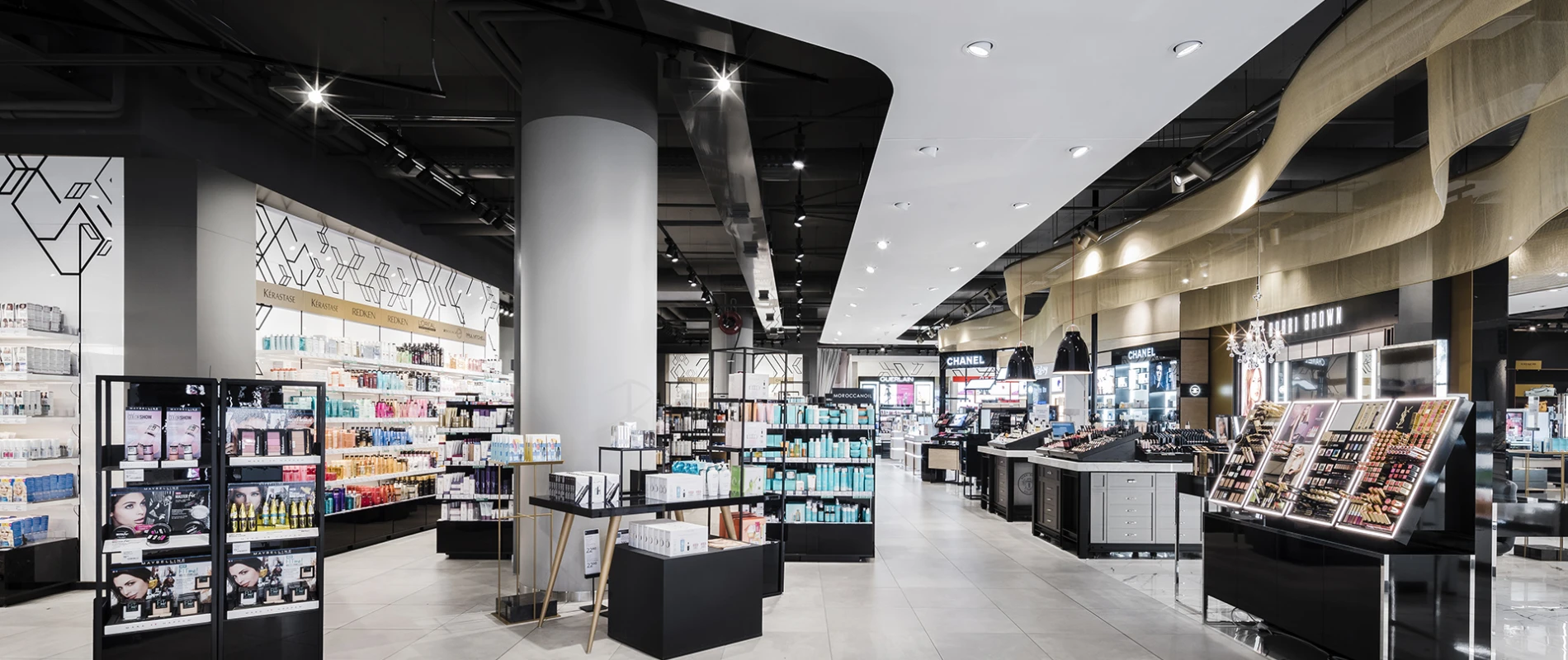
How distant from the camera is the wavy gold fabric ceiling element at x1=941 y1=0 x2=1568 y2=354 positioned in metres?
3.81

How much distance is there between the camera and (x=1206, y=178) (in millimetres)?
7273

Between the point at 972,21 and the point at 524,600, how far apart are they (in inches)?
188

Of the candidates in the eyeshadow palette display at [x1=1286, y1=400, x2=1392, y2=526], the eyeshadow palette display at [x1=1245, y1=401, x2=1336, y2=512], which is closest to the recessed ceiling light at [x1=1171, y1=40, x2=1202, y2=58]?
the eyeshadow palette display at [x1=1286, y1=400, x2=1392, y2=526]

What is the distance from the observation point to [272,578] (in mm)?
4590

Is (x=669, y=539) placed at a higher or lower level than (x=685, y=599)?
higher

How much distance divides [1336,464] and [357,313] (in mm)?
9933

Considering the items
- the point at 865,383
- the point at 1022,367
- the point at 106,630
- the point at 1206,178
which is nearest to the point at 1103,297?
the point at 1022,367

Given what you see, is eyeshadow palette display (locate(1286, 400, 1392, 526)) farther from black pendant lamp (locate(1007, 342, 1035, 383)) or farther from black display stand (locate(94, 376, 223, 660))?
black pendant lamp (locate(1007, 342, 1035, 383))

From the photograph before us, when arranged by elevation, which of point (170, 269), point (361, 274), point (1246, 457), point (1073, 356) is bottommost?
point (1246, 457)

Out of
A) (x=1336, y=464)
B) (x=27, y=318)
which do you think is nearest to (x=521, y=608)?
(x=27, y=318)

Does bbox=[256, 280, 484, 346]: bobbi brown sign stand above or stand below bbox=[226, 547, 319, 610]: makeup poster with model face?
above

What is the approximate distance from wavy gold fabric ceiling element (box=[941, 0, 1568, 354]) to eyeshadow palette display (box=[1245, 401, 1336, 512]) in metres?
1.60

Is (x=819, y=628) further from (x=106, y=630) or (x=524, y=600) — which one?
(x=106, y=630)

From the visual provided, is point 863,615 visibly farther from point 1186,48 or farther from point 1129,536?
point 1186,48
